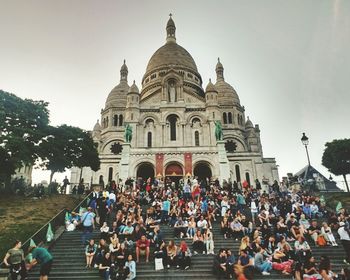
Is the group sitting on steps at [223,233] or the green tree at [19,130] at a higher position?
the green tree at [19,130]

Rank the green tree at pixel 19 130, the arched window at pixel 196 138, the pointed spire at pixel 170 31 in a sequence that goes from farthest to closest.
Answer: the pointed spire at pixel 170 31, the arched window at pixel 196 138, the green tree at pixel 19 130

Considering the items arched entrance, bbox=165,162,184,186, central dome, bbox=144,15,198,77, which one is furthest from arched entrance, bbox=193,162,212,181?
central dome, bbox=144,15,198,77

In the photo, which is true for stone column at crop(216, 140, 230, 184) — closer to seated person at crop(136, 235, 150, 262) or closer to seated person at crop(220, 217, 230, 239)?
seated person at crop(220, 217, 230, 239)

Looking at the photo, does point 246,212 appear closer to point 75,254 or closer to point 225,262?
point 225,262

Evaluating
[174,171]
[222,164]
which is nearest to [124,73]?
[174,171]

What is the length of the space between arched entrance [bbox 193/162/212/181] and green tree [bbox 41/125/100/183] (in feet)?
33.3

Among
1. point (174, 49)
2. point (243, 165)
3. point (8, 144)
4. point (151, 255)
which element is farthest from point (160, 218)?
point (174, 49)

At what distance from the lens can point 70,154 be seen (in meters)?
27.8

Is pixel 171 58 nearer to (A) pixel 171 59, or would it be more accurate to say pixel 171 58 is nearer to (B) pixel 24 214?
(A) pixel 171 59

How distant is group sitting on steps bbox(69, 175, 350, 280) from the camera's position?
1059 centimetres

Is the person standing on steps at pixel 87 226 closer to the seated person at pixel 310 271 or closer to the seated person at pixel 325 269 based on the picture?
the seated person at pixel 310 271

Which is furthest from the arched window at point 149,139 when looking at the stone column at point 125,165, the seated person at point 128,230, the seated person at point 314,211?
the seated person at point 128,230

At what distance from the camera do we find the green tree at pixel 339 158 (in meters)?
30.5

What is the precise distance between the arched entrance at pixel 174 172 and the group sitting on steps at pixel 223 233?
1205 cm
